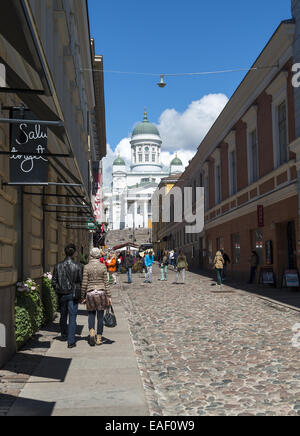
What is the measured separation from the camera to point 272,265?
21.6 metres

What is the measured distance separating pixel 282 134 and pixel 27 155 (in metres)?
14.9

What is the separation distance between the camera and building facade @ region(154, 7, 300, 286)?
19.0m

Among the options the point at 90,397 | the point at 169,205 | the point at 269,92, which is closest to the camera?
the point at 90,397

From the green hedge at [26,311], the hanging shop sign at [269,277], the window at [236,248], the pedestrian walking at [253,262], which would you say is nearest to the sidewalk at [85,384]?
the green hedge at [26,311]

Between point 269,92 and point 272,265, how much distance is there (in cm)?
681

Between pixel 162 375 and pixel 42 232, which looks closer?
pixel 162 375

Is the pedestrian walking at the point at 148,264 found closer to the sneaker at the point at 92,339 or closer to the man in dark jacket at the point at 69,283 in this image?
the man in dark jacket at the point at 69,283

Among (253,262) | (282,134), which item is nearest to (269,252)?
(253,262)

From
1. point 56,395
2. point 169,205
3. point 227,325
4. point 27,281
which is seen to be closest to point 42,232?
point 27,281

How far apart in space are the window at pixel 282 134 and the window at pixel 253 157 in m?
3.71

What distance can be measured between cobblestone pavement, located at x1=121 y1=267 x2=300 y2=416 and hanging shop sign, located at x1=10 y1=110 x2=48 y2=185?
3131 millimetres

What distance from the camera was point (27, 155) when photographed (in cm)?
745

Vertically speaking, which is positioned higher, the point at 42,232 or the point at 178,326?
the point at 42,232

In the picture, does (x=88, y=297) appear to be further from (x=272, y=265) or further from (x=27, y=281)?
(x=272, y=265)
